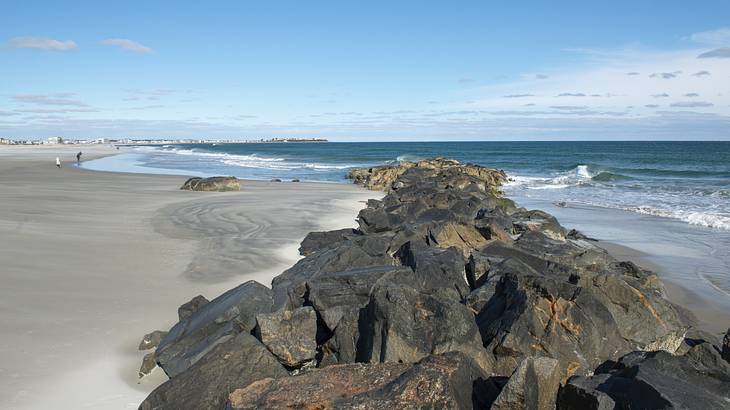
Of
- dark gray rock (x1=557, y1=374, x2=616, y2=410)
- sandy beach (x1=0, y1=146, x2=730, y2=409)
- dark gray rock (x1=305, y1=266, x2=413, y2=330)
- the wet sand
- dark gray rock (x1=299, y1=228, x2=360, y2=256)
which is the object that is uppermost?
dark gray rock (x1=305, y1=266, x2=413, y2=330)

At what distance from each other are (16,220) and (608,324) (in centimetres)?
1433

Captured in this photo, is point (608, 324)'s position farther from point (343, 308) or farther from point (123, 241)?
point (123, 241)

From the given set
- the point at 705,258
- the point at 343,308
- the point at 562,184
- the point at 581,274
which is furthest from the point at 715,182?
the point at 343,308

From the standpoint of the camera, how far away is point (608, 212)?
2094 centimetres

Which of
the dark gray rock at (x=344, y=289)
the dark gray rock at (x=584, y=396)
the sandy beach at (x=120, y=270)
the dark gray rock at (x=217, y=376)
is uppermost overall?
the dark gray rock at (x=344, y=289)

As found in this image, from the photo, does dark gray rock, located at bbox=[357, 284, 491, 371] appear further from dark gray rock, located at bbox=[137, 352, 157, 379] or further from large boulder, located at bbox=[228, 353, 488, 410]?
dark gray rock, located at bbox=[137, 352, 157, 379]

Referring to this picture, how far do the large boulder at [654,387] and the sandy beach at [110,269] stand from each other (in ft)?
12.7

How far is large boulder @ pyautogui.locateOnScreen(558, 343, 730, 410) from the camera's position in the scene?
155 inches

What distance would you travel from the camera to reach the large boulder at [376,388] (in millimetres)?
3776

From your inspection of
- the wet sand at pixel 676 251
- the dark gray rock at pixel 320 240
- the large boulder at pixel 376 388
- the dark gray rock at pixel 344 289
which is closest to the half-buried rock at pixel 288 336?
the dark gray rock at pixel 344 289

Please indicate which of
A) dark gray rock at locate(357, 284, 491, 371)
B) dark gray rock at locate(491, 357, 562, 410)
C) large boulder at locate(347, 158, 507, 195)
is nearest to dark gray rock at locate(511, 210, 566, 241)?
dark gray rock at locate(357, 284, 491, 371)

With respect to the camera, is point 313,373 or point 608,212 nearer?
point 313,373

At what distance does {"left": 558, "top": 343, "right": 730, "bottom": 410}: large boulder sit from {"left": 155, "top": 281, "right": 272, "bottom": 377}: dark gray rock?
10.0ft

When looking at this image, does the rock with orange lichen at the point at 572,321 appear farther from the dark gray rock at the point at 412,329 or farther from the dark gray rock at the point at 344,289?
the dark gray rock at the point at 344,289
